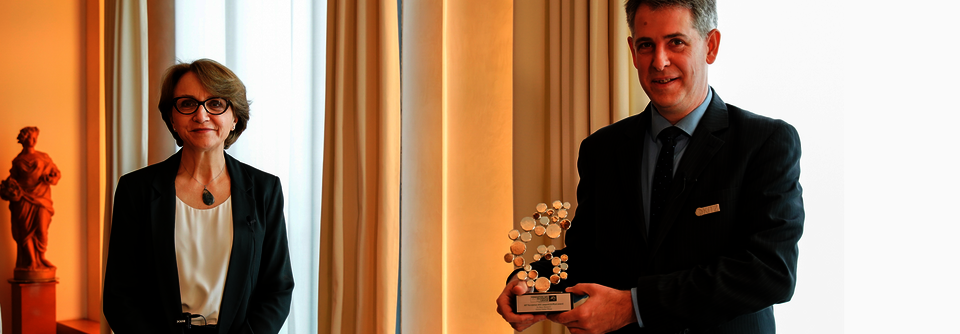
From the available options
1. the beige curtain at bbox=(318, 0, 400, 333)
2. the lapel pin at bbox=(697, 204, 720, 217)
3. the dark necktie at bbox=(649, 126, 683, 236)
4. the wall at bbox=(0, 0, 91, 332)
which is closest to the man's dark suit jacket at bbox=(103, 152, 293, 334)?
the beige curtain at bbox=(318, 0, 400, 333)

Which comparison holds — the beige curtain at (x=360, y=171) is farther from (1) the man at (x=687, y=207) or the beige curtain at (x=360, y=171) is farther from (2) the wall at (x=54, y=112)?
(2) the wall at (x=54, y=112)

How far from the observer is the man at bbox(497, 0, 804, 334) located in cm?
134

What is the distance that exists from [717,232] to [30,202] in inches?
226

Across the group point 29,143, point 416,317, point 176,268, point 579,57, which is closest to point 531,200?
point 579,57

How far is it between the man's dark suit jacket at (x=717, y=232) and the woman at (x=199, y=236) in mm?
1036

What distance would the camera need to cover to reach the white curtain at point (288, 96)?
353 cm

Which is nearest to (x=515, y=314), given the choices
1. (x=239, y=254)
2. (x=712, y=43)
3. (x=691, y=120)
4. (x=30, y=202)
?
(x=691, y=120)

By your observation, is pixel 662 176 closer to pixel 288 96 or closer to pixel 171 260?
pixel 171 260

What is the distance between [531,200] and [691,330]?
3.61 ft

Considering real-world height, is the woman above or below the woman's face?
below

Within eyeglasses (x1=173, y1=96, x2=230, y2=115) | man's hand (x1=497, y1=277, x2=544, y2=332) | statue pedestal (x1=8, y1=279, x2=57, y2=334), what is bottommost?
statue pedestal (x1=8, y1=279, x2=57, y2=334)

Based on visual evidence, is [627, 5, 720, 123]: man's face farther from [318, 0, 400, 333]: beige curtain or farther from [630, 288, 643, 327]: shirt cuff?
[318, 0, 400, 333]: beige curtain

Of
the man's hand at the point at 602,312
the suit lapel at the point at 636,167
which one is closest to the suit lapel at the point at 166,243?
the man's hand at the point at 602,312

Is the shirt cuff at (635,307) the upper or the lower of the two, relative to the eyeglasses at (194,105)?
lower
